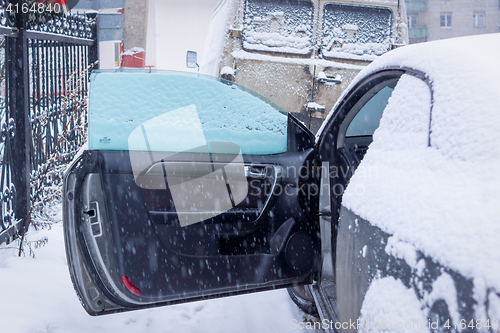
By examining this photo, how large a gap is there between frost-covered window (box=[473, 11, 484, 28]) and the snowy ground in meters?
41.3

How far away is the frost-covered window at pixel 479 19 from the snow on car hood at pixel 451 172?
41.7 metres

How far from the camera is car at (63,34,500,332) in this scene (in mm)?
A: 1131

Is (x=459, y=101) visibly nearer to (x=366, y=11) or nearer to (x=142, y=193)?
(x=142, y=193)

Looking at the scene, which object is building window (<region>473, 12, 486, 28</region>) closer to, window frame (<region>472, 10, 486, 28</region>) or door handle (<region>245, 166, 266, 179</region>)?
window frame (<region>472, 10, 486, 28</region>)

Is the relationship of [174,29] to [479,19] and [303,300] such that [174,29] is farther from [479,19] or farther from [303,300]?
[479,19]

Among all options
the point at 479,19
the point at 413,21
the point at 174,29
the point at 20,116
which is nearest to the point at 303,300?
the point at 20,116

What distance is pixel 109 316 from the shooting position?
8.29 ft

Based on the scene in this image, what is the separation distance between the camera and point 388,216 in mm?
1216

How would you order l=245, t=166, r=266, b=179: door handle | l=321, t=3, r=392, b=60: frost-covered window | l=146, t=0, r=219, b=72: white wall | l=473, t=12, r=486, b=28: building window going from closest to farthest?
l=245, t=166, r=266, b=179: door handle → l=321, t=3, r=392, b=60: frost-covered window → l=146, t=0, r=219, b=72: white wall → l=473, t=12, r=486, b=28: building window

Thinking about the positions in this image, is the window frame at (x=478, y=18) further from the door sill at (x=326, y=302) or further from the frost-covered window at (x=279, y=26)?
the door sill at (x=326, y=302)

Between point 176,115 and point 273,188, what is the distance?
0.64 metres

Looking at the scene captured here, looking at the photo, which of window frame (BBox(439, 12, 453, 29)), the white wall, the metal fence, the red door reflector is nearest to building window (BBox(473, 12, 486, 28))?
window frame (BBox(439, 12, 453, 29))

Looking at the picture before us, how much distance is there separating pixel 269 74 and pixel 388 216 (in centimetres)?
403

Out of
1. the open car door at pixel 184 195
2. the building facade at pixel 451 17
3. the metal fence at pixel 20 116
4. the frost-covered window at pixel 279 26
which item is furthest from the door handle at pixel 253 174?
the building facade at pixel 451 17
